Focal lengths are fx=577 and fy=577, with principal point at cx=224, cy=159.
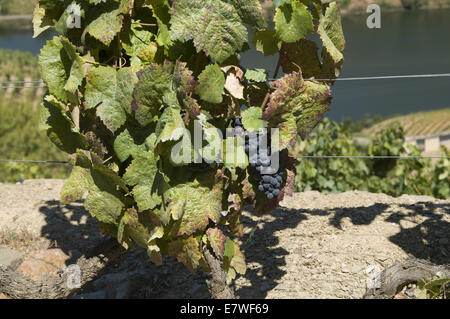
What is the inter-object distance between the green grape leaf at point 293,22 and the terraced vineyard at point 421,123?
447 inches

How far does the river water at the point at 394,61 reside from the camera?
47.6 feet

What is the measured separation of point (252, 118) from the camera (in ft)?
5.72

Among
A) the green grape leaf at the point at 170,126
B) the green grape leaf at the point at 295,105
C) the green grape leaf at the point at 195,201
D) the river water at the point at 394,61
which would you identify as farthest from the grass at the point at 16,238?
the river water at the point at 394,61

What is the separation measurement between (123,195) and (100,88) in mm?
349

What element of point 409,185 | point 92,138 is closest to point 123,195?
point 92,138

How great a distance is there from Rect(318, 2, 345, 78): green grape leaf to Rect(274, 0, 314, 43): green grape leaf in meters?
0.05

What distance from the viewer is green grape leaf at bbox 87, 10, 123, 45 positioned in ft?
5.59

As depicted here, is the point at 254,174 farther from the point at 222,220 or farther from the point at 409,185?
the point at 409,185

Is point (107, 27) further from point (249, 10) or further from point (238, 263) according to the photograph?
point (238, 263)

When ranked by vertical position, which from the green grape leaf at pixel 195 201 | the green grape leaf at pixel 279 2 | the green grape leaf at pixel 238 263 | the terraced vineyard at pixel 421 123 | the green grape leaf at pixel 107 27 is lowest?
the terraced vineyard at pixel 421 123

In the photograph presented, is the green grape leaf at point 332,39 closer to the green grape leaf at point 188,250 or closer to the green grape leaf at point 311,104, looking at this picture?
the green grape leaf at point 311,104

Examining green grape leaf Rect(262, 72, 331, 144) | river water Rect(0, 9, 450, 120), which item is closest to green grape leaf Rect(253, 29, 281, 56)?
green grape leaf Rect(262, 72, 331, 144)

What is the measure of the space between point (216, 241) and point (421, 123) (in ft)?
41.1

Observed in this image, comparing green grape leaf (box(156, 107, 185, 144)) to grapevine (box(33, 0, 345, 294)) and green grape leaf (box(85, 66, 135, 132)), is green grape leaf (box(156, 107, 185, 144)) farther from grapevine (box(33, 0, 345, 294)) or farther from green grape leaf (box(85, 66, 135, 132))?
green grape leaf (box(85, 66, 135, 132))
